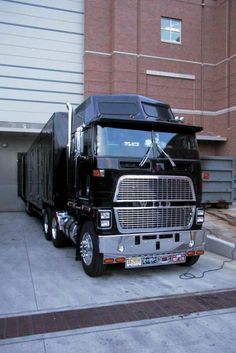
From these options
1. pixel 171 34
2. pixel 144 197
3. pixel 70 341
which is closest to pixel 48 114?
pixel 171 34

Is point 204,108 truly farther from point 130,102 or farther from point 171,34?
point 130,102

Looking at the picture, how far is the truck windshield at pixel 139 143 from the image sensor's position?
6961 millimetres

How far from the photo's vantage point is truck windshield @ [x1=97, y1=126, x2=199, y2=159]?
696cm

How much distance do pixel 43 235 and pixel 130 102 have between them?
6035mm

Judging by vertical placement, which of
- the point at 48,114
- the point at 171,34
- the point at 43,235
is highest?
the point at 171,34

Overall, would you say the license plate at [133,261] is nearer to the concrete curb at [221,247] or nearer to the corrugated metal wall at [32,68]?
the concrete curb at [221,247]

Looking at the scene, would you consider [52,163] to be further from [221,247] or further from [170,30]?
[170,30]

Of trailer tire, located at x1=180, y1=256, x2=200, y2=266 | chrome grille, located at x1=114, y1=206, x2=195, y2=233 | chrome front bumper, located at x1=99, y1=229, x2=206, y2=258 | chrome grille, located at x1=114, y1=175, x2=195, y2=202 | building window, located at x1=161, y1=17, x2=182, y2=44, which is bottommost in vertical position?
trailer tire, located at x1=180, y1=256, x2=200, y2=266

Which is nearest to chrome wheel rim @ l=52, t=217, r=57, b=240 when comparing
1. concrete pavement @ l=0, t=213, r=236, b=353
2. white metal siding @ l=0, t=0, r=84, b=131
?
concrete pavement @ l=0, t=213, r=236, b=353

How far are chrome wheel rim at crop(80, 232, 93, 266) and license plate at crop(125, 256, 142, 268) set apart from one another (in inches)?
27.5

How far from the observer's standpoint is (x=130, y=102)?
8.01 meters

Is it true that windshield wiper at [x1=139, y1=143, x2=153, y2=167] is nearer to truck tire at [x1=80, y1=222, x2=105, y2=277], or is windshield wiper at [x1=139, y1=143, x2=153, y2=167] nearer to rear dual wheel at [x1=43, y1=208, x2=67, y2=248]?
truck tire at [x1=80, y1=222, x2=105, y2=277]

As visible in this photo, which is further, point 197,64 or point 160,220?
point 197,64

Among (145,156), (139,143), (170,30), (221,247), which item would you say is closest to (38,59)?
(170,30)
